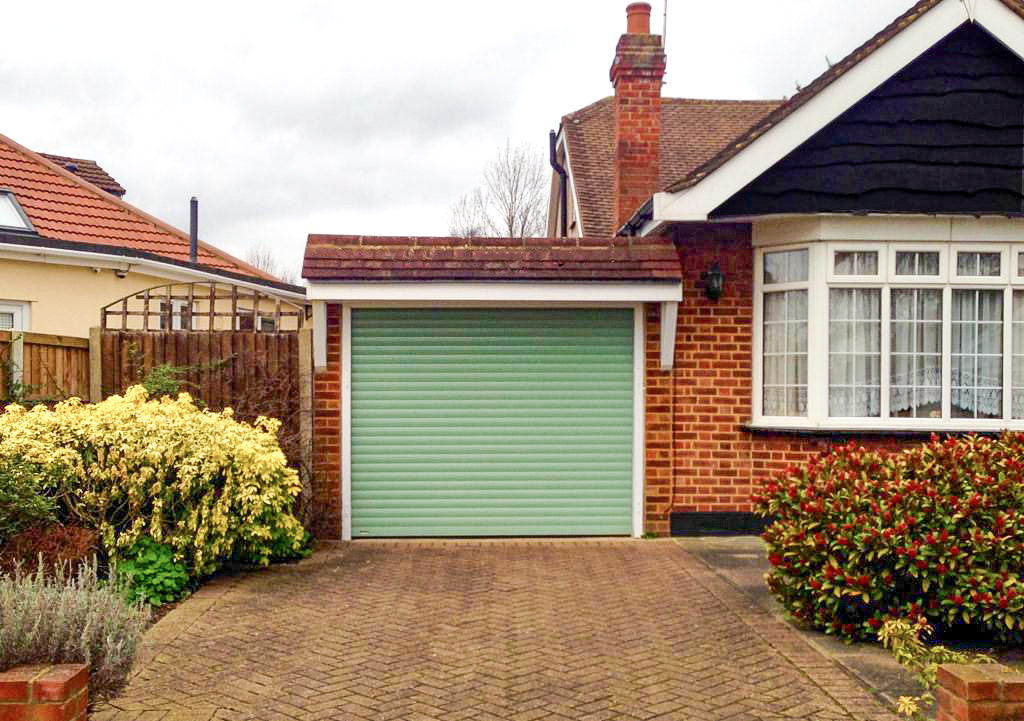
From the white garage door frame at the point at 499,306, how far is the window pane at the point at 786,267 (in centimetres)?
139

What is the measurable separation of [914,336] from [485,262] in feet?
14.3

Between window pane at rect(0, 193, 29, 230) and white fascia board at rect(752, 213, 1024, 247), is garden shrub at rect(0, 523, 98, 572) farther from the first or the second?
window pane at rect(0, 193, 29, 230)

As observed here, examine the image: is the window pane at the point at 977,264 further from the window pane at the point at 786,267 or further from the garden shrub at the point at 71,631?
the garden shrub at the point at 71,631

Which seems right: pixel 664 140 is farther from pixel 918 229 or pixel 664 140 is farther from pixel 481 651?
pixel 481 651

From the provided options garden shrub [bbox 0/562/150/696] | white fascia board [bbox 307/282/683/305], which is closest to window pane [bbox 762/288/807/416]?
white fascia board [bbox 307/282/683/305]

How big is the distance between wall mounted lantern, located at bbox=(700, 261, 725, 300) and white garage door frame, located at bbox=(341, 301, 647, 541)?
28.0 inches

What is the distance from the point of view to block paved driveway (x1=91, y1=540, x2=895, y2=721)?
15.9 ft

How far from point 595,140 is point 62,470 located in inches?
551

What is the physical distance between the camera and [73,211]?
15008 mm

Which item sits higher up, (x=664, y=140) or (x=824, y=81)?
(x=664, y=140)

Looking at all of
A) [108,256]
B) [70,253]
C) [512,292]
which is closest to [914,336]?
[512,292]

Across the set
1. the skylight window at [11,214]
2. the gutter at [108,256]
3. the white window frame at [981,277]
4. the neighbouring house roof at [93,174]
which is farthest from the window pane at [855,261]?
the neighbouring house roof at [93,174]

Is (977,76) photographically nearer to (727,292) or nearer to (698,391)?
(727,292)

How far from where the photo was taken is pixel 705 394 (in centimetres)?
986
